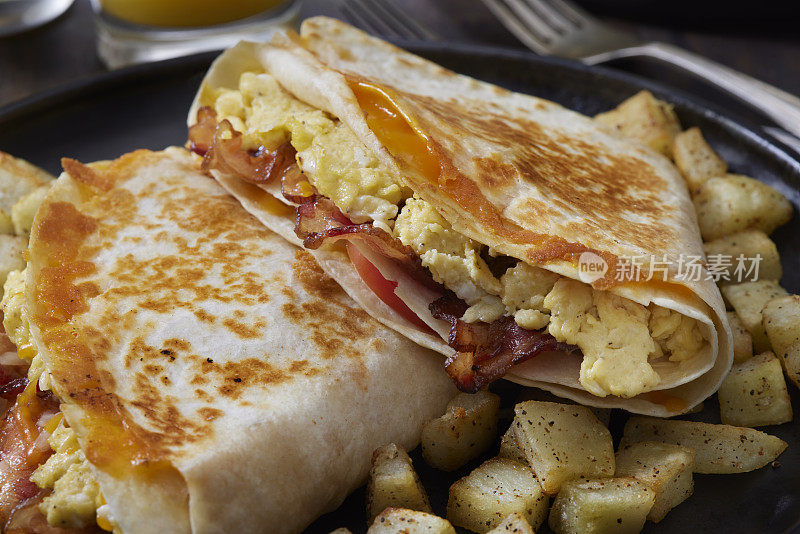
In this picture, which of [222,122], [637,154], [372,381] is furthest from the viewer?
[637,154]

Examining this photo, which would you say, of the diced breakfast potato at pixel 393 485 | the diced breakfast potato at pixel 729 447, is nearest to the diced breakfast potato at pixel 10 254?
the diced breakfast potato at pixel 393 485

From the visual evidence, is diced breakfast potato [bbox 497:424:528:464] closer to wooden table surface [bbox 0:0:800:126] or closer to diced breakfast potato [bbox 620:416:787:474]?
diced breakfast potato [bbox 620:416:787:474]

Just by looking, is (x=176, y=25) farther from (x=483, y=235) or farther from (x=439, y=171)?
(x=483, y=235)

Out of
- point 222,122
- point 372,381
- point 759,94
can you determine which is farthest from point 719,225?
point 222,122

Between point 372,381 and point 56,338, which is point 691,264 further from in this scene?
point 56,338

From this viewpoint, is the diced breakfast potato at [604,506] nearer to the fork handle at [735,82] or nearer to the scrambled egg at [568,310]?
the scrambled egg at [568,310]

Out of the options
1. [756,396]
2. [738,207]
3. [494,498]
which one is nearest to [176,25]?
[738,207]
